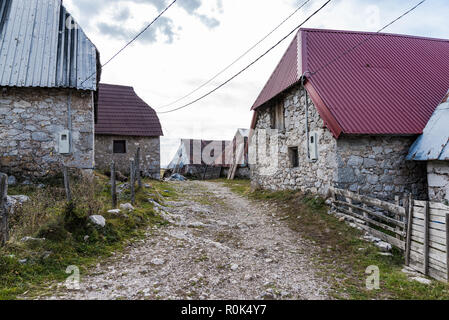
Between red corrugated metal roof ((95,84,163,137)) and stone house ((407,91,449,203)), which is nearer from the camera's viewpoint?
stone house ((407,91,449,203))

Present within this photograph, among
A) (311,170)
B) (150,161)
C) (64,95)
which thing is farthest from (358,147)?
(150,161)

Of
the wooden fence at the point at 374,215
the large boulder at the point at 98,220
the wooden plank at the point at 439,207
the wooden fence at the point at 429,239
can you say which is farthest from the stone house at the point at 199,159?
the wooden plank at the point at 439,207

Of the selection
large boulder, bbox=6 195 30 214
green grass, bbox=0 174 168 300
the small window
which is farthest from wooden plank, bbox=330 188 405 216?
large boulder, bbox=6 195 30 214

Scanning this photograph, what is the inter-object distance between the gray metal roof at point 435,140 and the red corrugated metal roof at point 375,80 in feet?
0.82

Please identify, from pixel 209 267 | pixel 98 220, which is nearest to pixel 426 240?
pixel 209 267

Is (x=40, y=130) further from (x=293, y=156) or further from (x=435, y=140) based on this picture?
(x=435, y=140)

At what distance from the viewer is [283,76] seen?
10.8m

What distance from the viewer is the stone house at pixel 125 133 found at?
16.9 metres

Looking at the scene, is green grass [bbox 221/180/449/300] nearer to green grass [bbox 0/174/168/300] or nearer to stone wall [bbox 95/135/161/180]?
green grass [bbox 0/174/168/300]

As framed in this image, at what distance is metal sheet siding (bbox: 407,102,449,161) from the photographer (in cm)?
Result: 704

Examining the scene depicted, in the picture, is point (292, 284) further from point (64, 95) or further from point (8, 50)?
point (8, 50)

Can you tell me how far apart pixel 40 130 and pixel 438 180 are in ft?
36.5

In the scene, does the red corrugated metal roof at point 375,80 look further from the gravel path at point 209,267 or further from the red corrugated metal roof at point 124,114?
the red corrugated metal roof at point 124,114

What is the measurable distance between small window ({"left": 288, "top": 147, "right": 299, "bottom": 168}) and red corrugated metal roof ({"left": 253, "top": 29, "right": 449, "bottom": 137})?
A: 89.0 inches
